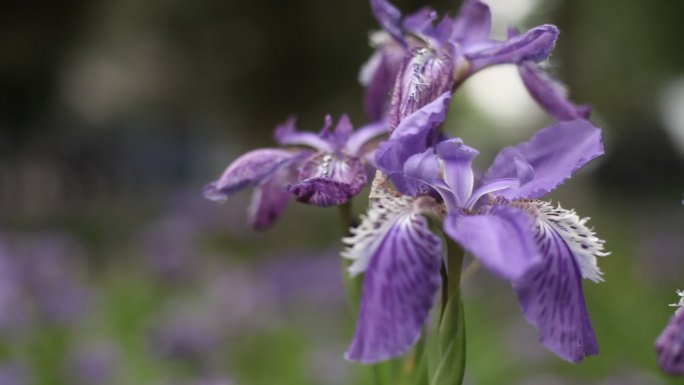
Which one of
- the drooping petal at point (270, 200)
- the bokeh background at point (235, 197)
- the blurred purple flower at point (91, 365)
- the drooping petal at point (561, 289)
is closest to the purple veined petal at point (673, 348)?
the drooping petal at point (561, 289)

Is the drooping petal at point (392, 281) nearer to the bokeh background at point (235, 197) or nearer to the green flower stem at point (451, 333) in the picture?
the green flower stem at point (451, 333)

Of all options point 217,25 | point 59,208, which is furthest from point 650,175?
point 59,208

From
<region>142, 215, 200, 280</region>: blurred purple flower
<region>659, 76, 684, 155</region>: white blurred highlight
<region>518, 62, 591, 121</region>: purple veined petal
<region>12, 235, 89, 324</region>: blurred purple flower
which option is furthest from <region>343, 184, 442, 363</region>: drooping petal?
<region>659, 76, 684, 155</region>: white blurred highlight

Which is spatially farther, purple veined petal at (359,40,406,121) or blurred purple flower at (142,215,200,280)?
blurred purple flower at (142,215,200,280)

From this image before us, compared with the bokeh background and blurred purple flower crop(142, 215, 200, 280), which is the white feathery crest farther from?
blurred purple flower crop(142, 215, 200, 280)

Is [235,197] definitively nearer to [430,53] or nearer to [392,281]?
[430,53]

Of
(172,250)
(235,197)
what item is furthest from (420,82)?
(235,197)
